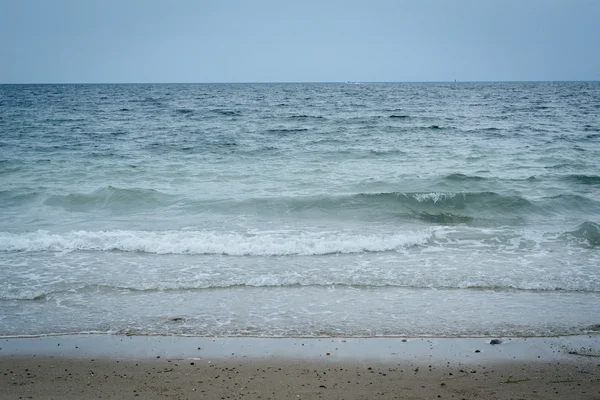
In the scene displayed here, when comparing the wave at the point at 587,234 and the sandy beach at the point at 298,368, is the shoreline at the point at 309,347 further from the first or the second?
the wave at the point at 587,234

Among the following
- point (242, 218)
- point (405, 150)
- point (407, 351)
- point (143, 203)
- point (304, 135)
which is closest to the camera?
point (407, 351)

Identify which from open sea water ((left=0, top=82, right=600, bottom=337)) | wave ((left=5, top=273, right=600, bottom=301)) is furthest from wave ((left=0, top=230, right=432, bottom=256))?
wave ((left=5, top=273, right=600, bottom=301))

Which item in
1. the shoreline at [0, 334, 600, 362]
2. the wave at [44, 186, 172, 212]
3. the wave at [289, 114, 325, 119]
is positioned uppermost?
the wave at [289, 114, 325, 119]

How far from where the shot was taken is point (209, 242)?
10.2m

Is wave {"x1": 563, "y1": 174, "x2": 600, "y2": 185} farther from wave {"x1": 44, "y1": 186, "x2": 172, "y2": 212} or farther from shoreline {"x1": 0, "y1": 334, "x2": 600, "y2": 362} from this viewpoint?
wave {"x1": 44, "y1": 186, "x2": 172, "y2": 212}

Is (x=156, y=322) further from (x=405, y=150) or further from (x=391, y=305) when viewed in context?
(x=405, y=150)

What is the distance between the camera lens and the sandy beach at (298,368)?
16.1 ft

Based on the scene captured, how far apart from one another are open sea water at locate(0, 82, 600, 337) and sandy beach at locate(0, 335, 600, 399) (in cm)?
36

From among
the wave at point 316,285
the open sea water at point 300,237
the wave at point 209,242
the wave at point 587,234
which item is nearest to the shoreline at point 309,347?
the open sea water at point 300,237

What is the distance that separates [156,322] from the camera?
6.60m

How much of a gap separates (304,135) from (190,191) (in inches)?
517

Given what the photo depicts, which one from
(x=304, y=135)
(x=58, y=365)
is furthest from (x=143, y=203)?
(x=304, y=135)

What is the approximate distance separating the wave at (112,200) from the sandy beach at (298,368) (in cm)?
822

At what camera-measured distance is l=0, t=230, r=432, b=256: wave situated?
9.79 meters
